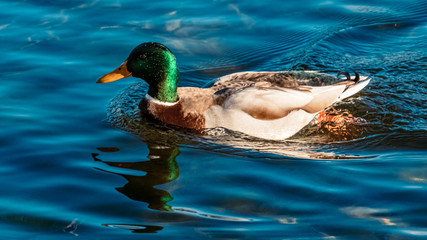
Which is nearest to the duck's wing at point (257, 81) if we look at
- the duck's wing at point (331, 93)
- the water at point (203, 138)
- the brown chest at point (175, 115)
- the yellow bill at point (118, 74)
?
the duck's wing at point (331, 93)

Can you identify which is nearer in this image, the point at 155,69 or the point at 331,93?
the point at 155,69

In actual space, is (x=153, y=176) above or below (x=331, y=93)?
below

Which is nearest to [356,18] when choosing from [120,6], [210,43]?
[210,43]

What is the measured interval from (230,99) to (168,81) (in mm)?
776

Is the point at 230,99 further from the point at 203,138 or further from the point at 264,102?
the point at 203,138

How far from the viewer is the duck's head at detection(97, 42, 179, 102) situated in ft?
24.2

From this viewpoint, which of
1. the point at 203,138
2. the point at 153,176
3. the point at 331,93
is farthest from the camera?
the point at 331,93

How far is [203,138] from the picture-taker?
7.15 m

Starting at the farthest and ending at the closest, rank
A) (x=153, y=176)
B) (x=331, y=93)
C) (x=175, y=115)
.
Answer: (x=331, y=93), (x=175, y=115), (x=153, y=176)

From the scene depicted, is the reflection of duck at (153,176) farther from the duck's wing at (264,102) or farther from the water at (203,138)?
the duck's wing at (264,102)

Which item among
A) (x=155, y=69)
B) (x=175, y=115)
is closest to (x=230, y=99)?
(x=175, y=115)

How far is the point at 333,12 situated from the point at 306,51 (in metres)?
1.39

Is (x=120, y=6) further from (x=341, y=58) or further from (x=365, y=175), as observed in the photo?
(x=365, y=175)

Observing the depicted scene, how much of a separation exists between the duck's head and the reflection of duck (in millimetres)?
744
